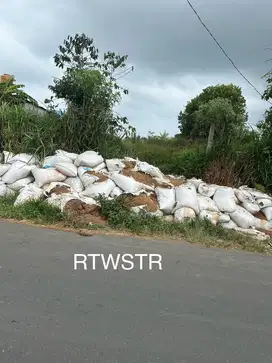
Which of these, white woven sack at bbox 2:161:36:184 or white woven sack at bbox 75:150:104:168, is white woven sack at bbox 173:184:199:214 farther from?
white woven sack at bbox 2:161:36:184

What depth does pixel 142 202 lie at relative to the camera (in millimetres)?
6434

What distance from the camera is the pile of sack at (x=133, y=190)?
6422mm

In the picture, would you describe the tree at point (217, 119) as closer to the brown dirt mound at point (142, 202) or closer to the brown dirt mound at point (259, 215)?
the brown dirt mound at point (259, 215)

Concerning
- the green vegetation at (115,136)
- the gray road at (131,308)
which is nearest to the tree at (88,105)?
the green vegetation at (115,136)

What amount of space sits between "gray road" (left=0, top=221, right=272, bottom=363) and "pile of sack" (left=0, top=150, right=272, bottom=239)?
1.69 m

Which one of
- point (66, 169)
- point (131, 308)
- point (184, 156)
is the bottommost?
point (131, 308)

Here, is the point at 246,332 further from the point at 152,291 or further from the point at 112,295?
the point at 112,295

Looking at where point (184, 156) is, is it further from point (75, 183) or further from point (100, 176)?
point (75, 183)

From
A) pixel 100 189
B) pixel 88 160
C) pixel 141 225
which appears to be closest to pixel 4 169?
pixel 88 160

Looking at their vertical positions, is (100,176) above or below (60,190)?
above

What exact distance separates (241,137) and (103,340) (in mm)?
7213

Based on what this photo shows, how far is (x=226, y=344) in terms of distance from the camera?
2.65 meters

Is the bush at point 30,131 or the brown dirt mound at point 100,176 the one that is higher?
the bush at point 30,131

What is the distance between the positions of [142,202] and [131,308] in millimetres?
3401
